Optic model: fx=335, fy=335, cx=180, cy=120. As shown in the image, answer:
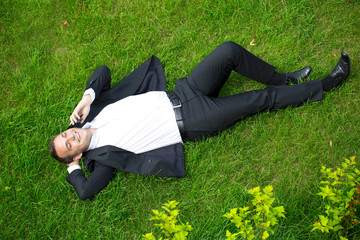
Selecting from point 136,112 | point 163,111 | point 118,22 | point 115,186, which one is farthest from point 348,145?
point 118,22

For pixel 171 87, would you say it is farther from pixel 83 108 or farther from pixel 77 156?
pixel 77 156

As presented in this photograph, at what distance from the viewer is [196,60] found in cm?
509

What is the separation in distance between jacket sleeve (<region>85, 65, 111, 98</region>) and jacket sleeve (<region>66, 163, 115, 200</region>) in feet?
3.35

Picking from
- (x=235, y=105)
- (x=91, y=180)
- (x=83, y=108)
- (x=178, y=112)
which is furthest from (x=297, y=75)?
(x=91, y=180)

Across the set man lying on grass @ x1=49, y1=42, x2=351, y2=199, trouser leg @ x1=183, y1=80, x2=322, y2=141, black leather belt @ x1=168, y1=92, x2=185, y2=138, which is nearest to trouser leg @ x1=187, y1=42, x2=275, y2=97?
man lying on grass @ x1=49, y1=42, x2=351, y2=199

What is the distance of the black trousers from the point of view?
4.28 meters

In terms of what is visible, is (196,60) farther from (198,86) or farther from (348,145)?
(348,145)

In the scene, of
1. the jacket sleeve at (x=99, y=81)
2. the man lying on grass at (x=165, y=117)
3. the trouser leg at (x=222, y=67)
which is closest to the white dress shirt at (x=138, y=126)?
the man lying on grass at (x=165, y=117)

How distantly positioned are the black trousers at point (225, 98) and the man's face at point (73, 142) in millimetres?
1279

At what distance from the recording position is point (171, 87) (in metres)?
5.04

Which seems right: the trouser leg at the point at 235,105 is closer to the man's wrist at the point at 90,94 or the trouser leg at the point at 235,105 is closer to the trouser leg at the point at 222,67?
the trouser leg at the point at 222,67

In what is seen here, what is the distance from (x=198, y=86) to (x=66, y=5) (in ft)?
9.86

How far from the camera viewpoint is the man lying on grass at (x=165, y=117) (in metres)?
4.21

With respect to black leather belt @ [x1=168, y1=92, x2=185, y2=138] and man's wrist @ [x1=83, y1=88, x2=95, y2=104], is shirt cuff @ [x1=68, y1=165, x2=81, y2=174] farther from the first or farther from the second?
black leather belt @ [x1=168, y1=92, x2=185, y2=138]
